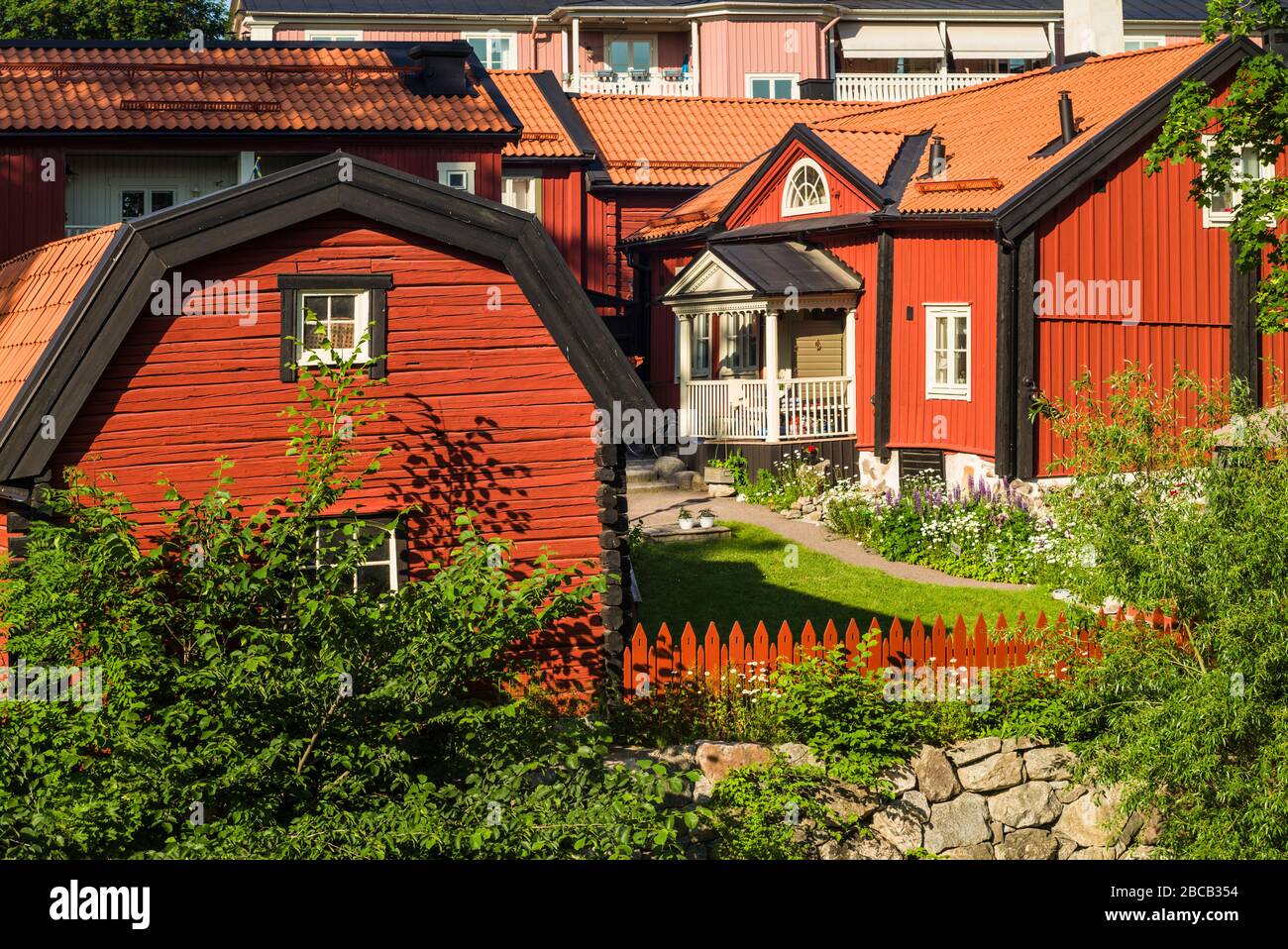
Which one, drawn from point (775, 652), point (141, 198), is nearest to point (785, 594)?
point (775, 652)

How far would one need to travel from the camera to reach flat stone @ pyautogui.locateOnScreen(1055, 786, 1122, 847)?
15.6 meters

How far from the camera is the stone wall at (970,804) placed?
14.9 m

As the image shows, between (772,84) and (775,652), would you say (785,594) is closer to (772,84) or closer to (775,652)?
(775,652)

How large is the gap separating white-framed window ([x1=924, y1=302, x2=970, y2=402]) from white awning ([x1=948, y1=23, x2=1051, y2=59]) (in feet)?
87.7

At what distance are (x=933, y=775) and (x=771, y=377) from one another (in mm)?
13891

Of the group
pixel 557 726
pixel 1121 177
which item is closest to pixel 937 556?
pixel 1121 177

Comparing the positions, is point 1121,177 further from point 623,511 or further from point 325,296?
point 325,296

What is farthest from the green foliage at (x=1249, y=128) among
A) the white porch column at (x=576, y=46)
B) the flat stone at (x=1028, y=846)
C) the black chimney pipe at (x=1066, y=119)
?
the white porch column at (x=576, y=46)

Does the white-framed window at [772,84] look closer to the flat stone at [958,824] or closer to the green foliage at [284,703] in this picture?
the flat stone at [958,824]

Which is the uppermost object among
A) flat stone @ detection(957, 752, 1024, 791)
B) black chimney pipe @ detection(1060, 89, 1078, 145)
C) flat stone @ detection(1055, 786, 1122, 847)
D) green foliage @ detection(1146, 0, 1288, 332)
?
black chimney pipe @ detection(1060, 89, 1078, 145)

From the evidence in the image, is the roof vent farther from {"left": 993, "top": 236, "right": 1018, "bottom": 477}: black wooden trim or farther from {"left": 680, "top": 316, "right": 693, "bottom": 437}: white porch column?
{"left": 993, "top": 236, "right": 1018, "bottom": 477}: black wooden trim

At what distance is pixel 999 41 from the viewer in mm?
50594

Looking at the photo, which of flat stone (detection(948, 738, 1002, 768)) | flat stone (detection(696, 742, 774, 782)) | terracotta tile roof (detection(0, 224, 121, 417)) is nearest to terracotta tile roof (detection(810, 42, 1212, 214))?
flat stone (detection(948, 738, 1002, 768))

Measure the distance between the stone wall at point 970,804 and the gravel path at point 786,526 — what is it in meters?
5.60
